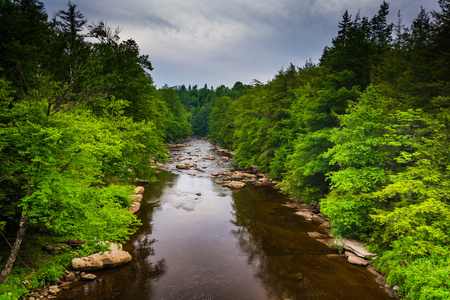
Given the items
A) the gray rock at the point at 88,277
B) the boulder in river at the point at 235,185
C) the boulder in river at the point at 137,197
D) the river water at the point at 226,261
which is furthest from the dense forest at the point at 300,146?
the boulder in river at the point at 235,185

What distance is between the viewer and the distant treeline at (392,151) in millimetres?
8547

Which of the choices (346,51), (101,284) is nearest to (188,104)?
(346,51)

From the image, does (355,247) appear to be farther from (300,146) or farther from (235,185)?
(235,185)

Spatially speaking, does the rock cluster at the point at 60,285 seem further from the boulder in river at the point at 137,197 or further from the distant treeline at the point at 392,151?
the distant treeline at the point at 392,151

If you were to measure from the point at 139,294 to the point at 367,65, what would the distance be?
2153cm

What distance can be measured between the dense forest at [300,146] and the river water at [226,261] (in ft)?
5.55

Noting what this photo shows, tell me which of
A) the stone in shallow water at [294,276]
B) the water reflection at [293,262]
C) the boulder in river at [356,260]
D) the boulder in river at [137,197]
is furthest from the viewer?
the boulder in river at [137,197]

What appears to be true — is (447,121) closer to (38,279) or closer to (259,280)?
(259,280)

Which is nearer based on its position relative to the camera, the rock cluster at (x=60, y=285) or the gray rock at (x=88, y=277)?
the rock cluster at (x=60, y=285)

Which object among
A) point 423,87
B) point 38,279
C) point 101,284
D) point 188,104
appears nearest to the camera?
point 38,279

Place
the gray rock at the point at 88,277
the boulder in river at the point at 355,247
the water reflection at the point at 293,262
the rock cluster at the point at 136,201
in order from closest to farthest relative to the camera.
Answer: the water reflection at the point at 293,262
the gray rock at the point at 88,277
the boulder in river at the point at 355,247
the rock cluster at the point at 136,201

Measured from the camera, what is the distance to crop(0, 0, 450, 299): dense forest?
7480 millimetres

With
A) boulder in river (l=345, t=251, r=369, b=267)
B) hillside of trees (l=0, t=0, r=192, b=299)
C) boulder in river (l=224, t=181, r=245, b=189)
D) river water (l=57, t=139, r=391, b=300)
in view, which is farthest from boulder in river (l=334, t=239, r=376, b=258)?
boulder in river (l=224, t=181, r=245, b=189)

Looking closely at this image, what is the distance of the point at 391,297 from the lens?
9258 mm
